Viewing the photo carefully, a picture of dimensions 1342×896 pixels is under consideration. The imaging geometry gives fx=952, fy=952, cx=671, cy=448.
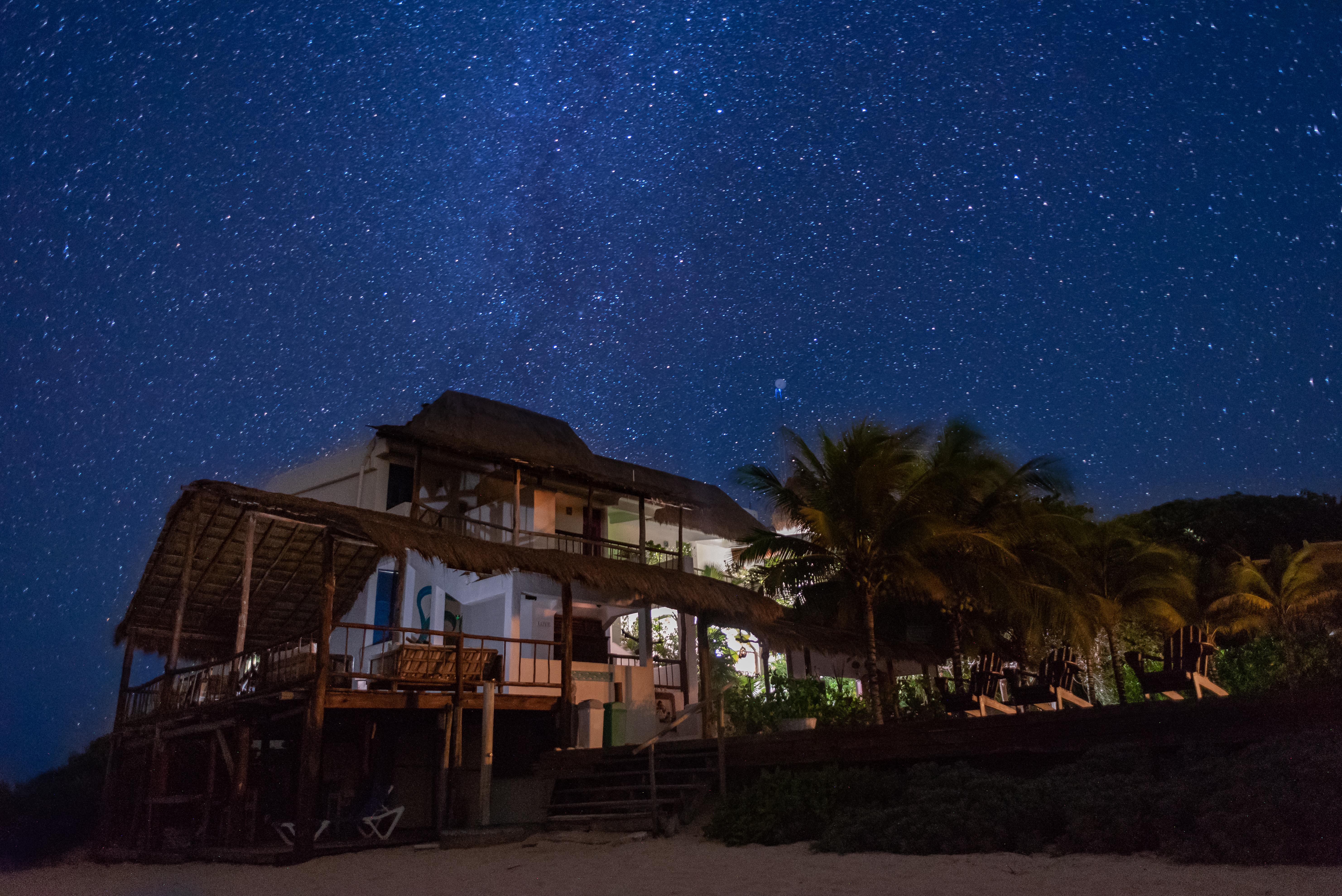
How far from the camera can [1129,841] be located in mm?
6645

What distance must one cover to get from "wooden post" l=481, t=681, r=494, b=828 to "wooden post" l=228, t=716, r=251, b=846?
3.06 m

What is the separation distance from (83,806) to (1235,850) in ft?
68.6

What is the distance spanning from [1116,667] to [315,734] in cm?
1675

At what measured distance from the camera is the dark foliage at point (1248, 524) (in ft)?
127

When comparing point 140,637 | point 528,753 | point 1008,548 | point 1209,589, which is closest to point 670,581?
point 528,753

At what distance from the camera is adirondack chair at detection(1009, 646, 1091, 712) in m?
11.5

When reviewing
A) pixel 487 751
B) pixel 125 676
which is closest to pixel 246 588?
pixel 487 751

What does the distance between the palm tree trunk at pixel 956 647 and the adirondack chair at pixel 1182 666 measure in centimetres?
659

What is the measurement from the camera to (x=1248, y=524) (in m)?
39.9

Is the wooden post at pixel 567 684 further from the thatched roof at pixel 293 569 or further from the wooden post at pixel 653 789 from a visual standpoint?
the wooden post at pixel 653 789

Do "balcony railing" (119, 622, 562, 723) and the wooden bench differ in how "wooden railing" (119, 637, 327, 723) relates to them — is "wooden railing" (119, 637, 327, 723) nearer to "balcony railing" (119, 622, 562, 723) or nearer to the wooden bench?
"balcony railing" (119, 622, 562, 723)

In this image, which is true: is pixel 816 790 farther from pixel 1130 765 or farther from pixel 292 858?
pixel 292 858

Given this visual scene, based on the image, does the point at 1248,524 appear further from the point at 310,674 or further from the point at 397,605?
the point at 310,674

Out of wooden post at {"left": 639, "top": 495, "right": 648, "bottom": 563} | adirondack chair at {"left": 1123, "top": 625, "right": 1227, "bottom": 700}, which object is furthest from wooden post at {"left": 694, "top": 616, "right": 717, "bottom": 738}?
adirondack chair at {"left": 1123, "top": 625, "right": 1227, "bottom": 700}
